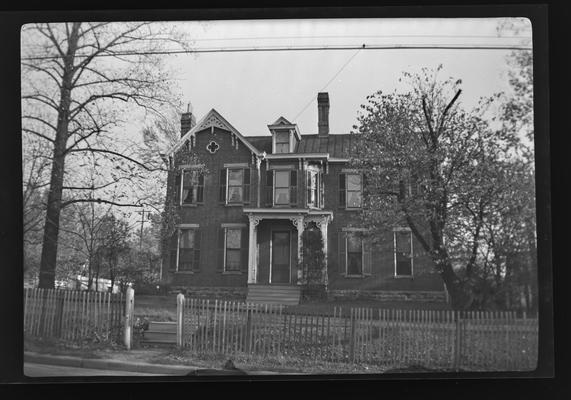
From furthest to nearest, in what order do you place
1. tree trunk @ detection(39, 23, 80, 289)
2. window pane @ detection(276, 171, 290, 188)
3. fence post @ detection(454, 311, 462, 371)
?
window pane @ detection(276, 171, 290, 188) < tree trunk @ detection(39, 23, 80, 289) < fence post @ detection(454, 311, 462, 371)

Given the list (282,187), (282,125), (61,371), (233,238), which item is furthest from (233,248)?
(61,371)

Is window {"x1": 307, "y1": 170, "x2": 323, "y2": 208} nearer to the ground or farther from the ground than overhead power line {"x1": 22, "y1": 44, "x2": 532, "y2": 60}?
nearer to the ground

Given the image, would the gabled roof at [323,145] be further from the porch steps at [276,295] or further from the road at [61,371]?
the road at [61,371]

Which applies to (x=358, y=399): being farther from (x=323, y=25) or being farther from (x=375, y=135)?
(x=323, y=25)

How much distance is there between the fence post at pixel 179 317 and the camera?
603cm

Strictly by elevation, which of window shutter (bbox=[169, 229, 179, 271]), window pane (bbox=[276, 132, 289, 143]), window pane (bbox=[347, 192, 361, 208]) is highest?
window pane (bbox=[276, 132, 289, 143])

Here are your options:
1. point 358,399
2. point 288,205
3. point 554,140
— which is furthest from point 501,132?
point 358,399

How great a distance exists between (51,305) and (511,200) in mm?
5318

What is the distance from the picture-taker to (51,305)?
6.05 metres

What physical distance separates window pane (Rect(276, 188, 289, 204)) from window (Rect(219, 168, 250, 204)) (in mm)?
352

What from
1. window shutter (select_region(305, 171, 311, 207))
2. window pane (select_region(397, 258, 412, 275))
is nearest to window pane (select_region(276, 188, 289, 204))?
window shutter (select_region(305, 171, 311, 207))

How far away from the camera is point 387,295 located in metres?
6.01

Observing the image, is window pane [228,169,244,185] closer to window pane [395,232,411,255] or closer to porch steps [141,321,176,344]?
porch steps [141,321,176,344]

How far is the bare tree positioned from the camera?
6.04m
